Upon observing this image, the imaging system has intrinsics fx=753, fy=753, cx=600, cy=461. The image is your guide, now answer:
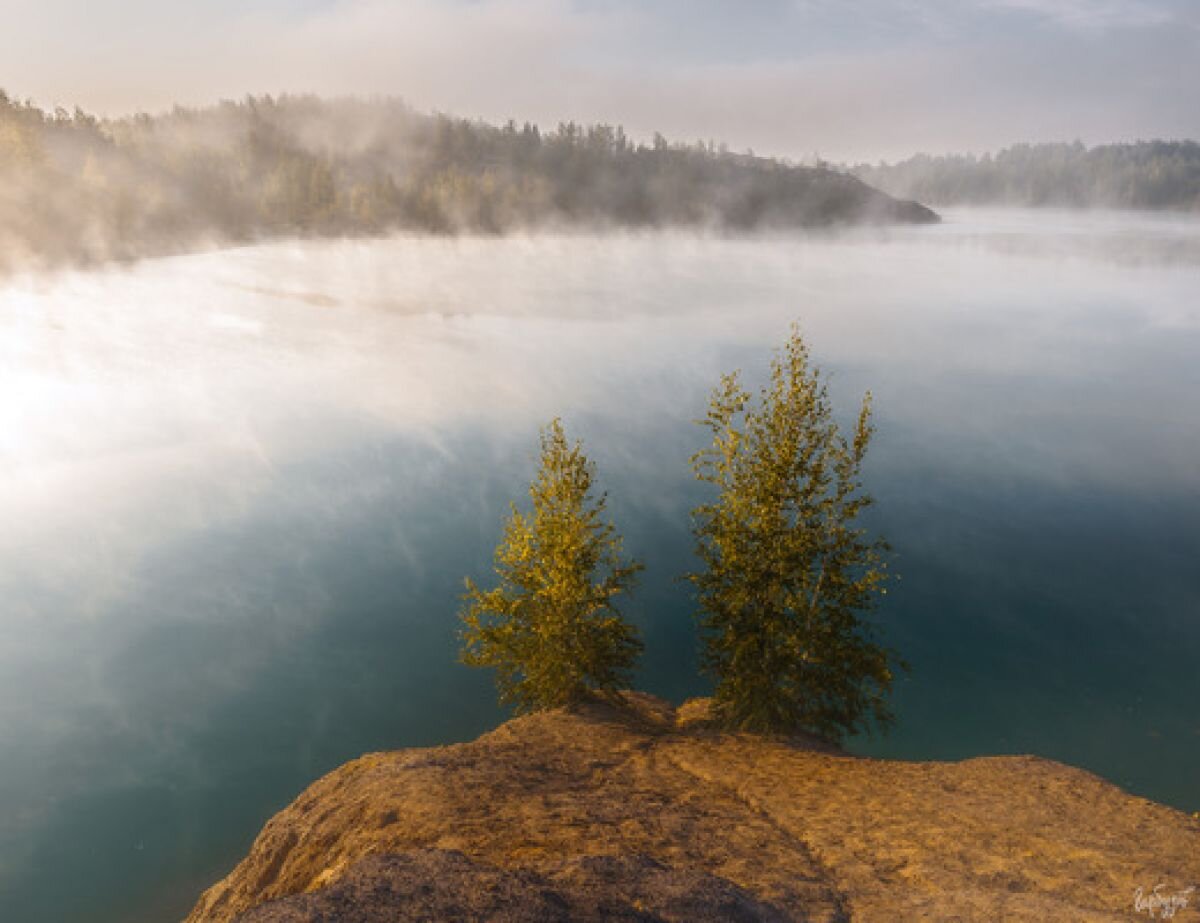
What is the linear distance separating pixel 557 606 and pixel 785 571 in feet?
32.9

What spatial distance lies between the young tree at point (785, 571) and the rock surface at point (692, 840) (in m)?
2.69

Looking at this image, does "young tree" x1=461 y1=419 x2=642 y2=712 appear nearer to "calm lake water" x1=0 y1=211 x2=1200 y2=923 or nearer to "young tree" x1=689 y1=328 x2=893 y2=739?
"young tree" x1=689 y1=328 x2=893 y2=739

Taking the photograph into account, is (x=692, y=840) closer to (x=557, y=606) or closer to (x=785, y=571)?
(x=785, y=571)

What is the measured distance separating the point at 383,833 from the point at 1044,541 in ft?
345

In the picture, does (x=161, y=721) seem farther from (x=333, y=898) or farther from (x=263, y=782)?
(x=333, y=898)

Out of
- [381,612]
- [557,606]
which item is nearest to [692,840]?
[557,606]

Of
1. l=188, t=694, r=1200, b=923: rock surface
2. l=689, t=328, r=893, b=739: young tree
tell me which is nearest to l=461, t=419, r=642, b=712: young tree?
l=188, t=694, r=1200, b=923: rock surface

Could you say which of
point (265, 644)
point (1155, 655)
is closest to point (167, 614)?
point (265, 644)

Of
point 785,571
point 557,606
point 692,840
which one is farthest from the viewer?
point 557,606

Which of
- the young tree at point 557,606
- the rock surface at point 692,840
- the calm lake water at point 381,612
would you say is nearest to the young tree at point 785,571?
the rock surface at point 692,840

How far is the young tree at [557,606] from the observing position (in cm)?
3334

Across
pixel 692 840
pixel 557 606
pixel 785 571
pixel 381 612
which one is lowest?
pixel 381 612

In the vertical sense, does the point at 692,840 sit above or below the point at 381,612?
above

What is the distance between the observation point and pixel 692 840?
63.9ft
